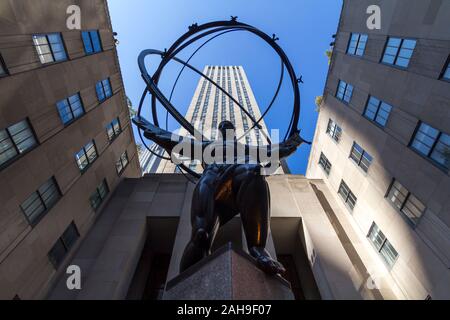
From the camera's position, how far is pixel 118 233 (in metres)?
12.0

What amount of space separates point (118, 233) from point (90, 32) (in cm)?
1213

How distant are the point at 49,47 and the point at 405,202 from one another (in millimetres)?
17426

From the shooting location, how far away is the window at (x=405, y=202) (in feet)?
30.2

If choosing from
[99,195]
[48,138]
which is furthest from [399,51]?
[99,195]

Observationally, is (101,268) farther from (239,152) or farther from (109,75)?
(109,75)

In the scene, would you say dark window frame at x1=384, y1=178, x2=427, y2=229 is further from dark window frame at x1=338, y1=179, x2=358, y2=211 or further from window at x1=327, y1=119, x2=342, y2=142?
window at x1=327, y1=119, x2=342, y2=142

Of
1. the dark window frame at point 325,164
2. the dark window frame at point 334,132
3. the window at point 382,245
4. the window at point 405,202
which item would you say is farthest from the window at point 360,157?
the window at point 382,245

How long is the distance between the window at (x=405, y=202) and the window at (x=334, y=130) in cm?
609

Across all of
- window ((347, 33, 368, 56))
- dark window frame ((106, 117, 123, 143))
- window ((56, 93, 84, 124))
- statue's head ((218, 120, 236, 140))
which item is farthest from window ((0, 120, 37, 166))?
window ((347, 33, 368, 56))

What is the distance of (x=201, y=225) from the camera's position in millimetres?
4895

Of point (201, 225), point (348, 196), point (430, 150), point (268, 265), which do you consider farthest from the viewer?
point (348, 196)

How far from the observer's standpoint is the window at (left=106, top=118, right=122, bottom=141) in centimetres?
1557

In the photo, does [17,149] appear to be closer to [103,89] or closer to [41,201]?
[41,201]

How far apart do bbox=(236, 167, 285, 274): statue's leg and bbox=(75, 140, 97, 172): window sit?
1081 cm
